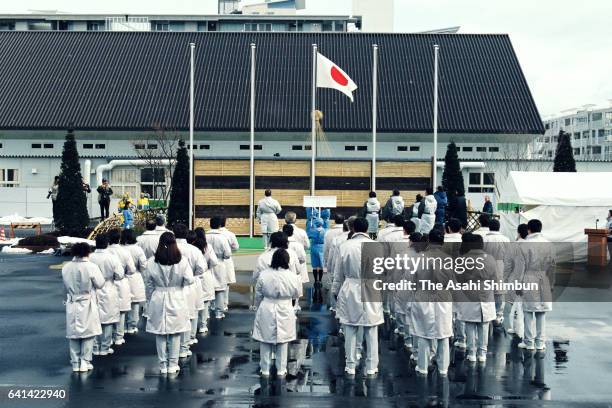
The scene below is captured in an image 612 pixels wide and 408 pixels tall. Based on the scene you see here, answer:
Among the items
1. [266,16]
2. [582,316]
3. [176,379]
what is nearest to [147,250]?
[176,379]

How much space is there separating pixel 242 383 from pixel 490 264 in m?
4.12

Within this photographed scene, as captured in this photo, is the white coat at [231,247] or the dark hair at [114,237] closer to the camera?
the dark hair at [114,237]

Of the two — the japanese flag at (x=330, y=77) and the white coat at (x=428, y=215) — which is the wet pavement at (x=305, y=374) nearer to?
the white coat at (x=428, y=215)

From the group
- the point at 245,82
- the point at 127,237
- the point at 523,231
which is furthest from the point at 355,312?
the point at 245,82

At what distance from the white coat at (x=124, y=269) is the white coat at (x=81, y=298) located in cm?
148

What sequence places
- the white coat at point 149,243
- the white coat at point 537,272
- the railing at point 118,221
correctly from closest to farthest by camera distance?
the white coat at point 537,272 < the white coat at point 149,243 < the railing at point 118,221

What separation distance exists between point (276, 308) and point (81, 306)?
2.78m

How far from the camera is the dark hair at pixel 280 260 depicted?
10281 mm

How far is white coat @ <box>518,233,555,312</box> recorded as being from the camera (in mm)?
12141

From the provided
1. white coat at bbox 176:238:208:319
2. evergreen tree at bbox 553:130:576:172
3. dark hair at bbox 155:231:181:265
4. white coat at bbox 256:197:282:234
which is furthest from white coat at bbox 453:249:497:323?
evergreen tree at bbox 553:130:576:172

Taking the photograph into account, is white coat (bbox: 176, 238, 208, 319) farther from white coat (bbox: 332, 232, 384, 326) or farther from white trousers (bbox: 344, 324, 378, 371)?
white trousers (bbox: 344, 324, 378, 371)

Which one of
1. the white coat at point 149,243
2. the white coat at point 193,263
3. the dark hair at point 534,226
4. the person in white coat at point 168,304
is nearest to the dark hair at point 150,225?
the white coat at point 149,243

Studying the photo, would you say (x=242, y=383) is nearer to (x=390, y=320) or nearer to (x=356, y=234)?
(x=356, y=234)

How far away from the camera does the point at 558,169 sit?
33594 mm
